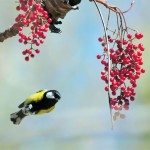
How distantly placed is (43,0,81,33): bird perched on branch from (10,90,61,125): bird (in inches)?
13.5

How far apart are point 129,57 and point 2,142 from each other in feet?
2.07

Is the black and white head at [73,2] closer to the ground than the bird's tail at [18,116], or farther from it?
farther from it

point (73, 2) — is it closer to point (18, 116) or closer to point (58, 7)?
point (58, 7)

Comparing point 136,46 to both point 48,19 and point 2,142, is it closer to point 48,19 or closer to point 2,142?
point 48,19

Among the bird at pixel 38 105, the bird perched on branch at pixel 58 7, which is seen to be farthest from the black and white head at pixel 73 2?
the bird at pixel 38 105

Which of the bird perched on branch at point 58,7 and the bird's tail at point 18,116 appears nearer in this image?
the bird perched on branch at point 58,7

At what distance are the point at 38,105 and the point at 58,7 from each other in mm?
415

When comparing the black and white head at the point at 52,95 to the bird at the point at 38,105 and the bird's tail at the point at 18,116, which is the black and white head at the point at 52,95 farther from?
the bird's tail at the point at 18,116

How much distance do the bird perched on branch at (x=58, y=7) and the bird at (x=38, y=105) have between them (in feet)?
1.12

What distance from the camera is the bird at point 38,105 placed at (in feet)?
4.35

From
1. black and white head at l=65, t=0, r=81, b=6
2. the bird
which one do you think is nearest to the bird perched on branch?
black and white head at l=65, t=0, r=81, b=6

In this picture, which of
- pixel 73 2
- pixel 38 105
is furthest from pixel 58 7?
pixel 38 105

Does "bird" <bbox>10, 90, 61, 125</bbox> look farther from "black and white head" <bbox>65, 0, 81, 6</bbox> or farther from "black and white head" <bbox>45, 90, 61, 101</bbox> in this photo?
"black and white head" <bbox>65, 0, 81, 6</bbox>

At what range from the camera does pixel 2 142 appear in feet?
5.04
